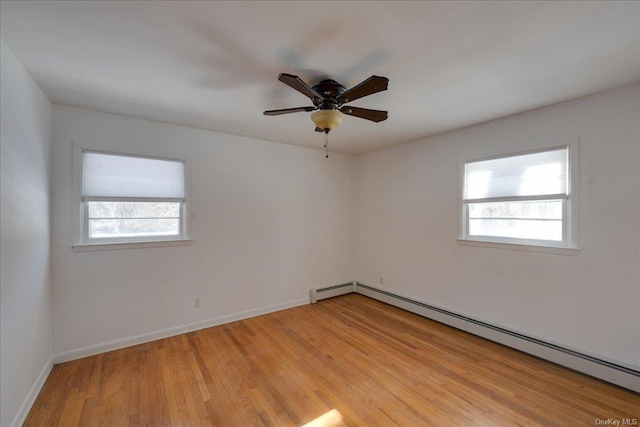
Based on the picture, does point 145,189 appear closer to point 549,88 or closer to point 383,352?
point 383,352

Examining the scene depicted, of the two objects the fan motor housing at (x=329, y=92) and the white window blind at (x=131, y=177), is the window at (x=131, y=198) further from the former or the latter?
the fan motor housing at (x=329, y=92)

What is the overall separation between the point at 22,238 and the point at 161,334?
5.73 ft

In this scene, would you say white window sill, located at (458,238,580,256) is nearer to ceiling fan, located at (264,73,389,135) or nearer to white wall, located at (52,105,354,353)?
ceiling fan, located at (264,73,389,135)

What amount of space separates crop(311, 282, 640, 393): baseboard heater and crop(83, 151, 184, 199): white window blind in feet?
8.66

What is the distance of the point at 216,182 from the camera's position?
350cm

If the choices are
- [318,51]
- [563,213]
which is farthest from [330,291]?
[318,51]

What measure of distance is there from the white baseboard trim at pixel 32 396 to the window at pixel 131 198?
3.90 ft

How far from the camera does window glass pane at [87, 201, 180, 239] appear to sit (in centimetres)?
284

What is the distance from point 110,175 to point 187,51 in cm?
192

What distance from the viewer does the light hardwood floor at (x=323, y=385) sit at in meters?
1.92

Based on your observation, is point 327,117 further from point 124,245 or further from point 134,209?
point 124,245

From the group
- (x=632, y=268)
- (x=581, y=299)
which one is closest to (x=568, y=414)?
(x=581, y=299)

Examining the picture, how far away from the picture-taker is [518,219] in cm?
290

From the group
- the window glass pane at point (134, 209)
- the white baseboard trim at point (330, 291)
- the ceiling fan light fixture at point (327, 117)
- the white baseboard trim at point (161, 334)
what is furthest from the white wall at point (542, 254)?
the window glass pane at point (134, 209)
